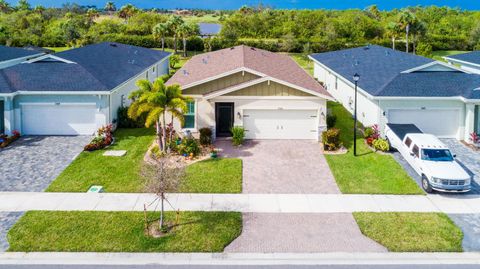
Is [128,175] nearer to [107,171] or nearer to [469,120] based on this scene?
[107,171]

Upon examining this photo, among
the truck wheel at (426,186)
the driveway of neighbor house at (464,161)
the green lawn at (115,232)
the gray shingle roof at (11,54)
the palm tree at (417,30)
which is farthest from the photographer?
the palm tree at (417,30)

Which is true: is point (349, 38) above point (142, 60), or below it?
above

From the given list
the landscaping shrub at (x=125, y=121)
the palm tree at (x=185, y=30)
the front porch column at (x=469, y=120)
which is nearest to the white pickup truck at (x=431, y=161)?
the front porch column at (x=469, y=120)

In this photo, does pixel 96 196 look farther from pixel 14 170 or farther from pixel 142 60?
pixel 142 60

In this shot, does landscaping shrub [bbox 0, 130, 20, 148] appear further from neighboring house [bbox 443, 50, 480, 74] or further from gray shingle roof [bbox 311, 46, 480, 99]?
neighboring house [bbox 443, 50, 480, 74]

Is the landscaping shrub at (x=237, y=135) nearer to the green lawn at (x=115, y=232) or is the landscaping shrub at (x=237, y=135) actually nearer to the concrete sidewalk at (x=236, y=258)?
the green lawn at (x=115, y=232)

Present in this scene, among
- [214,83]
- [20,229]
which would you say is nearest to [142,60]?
[214,83]
